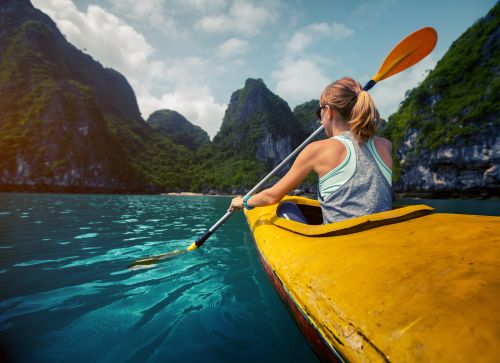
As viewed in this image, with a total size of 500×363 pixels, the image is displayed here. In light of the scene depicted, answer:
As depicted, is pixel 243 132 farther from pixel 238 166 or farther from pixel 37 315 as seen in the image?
pixel 37 315

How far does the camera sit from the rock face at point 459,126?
29.9 metres

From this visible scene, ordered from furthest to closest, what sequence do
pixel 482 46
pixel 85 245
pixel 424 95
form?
pixel 424 95 → pixel 482 46 → pixel 85 245

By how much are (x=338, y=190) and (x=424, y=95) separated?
2067 inches

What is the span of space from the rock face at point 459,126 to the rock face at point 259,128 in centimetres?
5112

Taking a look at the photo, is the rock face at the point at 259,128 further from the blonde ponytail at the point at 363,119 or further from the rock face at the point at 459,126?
the blonde ponytail at the point at 363,119

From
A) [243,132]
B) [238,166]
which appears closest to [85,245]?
[238,166]

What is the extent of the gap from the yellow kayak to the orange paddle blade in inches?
111

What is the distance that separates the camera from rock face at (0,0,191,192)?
48.8m

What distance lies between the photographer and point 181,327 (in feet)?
5.53

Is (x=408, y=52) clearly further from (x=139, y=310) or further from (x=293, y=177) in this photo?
(x=139, y=310)

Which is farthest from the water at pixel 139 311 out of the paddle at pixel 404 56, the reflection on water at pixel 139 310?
the paddle at pixel 404 56

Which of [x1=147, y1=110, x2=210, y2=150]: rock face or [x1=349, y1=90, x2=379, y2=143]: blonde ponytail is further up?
[x1=147, y1=110, x2=210, y2=150]: rock face

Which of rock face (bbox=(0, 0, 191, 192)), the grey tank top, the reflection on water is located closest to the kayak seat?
the reflection on water

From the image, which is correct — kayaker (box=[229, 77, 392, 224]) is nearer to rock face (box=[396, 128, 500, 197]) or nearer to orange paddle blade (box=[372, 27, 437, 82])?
orange paddle blade (box=[372, 27, 437, 82])
